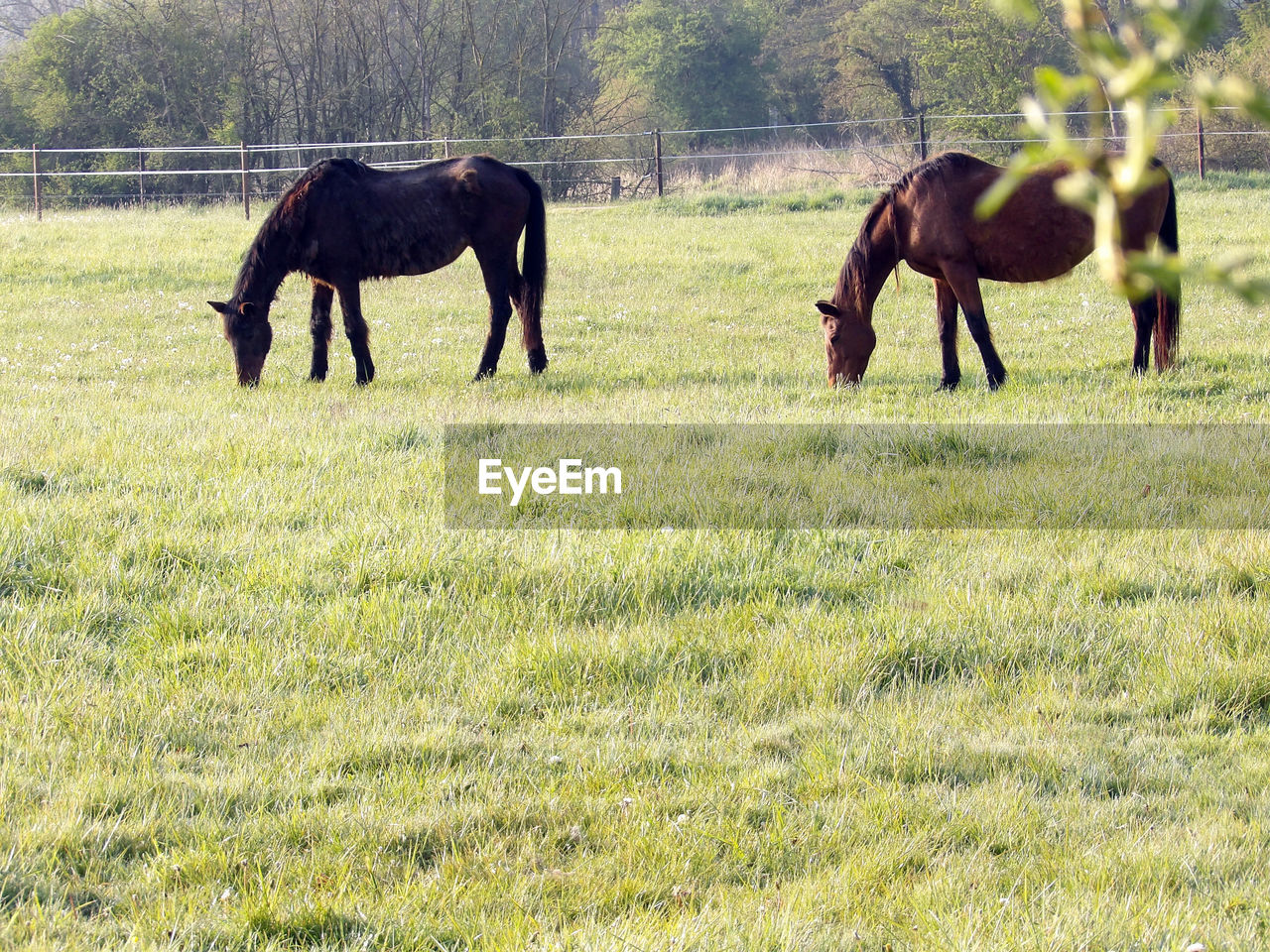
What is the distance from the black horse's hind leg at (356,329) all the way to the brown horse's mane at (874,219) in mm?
3924

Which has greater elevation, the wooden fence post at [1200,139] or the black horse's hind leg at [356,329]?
the wooden fence post at [1200,139]

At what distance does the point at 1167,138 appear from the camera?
2650 cm

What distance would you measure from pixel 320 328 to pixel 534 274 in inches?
74.1

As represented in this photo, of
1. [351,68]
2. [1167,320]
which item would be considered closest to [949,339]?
[1167,320]

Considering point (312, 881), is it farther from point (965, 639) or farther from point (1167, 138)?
point (1167, 138)

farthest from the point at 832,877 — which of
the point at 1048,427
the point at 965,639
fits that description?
the point at 1048,427

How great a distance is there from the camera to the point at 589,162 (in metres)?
24.7

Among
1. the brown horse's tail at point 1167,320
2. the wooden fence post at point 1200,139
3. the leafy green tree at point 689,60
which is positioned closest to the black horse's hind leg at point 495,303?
the brown horse's tail at point 1167,320

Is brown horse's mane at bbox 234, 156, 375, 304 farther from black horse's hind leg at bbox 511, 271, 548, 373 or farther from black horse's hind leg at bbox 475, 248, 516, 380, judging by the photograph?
black horse's hind leg at bbox 511, 271, 548, 373

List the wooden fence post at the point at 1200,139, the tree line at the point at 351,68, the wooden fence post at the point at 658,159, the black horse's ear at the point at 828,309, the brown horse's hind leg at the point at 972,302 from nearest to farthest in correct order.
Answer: the brown horse's hind leg at the point at 972,302, the black horse's ear at the point at 828,309, the wooden fence post at the point at 1200,139, the wooden fence post at the point at 658,159, the tree line at the point at 351,68

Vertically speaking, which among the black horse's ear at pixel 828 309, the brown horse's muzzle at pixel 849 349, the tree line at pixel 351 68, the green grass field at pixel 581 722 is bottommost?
the green grass field at pixel 581 722

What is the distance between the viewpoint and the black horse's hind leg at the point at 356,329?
9.15 meters

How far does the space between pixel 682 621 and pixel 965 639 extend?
981 mm

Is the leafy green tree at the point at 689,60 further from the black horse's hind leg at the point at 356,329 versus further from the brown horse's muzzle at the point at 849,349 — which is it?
the brown horse's muzzle at the point at 849,349
